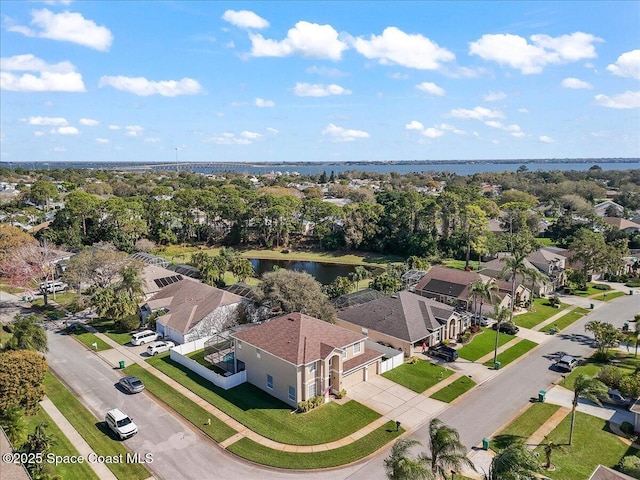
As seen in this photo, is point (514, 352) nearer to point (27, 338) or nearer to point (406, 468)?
point (406, 468)

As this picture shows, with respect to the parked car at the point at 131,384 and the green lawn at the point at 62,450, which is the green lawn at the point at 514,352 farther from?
the green lawn at the point at 62,450

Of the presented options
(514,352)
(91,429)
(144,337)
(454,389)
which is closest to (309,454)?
(454,389)

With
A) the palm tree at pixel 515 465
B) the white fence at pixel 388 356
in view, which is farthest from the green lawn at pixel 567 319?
the palm tree at pixel 515 465

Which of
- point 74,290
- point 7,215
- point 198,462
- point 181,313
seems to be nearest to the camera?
point 198,462

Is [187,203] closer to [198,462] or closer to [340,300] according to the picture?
[340,300]

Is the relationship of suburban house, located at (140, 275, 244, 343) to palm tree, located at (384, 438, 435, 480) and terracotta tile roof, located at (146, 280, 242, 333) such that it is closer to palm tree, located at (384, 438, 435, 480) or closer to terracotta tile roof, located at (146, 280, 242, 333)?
terracotta tile roof, located at (146, 280, 242, 333)

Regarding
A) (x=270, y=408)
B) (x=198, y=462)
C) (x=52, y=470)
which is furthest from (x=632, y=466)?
(x=52, y=470)

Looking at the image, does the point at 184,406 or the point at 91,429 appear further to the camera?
the point at 184,406
